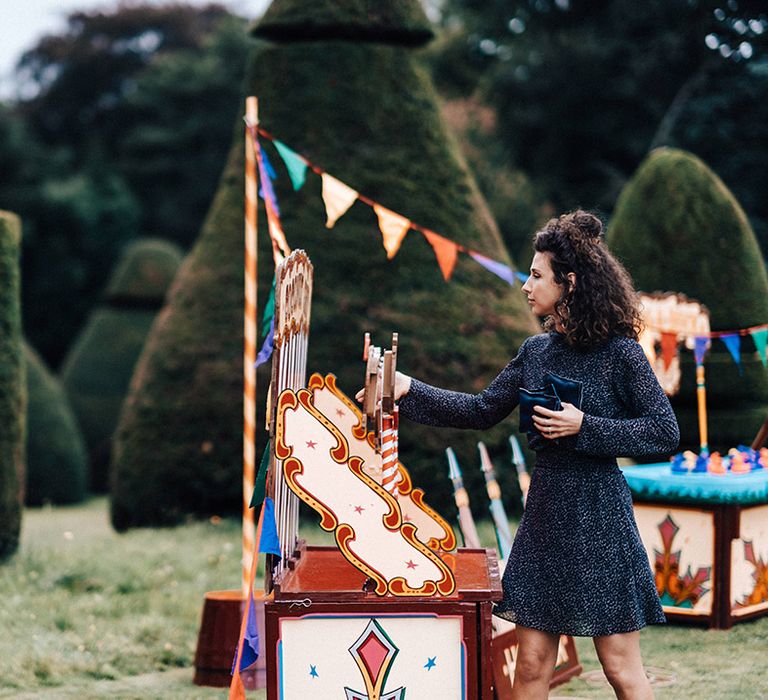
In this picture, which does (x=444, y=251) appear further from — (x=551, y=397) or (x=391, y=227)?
(x=551, y=397)

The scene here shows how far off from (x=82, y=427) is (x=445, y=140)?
30.1 ft

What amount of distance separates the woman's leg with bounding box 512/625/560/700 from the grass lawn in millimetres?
1233

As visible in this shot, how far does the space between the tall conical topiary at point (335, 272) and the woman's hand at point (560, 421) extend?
15.5 ft

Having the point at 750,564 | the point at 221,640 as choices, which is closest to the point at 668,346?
the point at 750,564

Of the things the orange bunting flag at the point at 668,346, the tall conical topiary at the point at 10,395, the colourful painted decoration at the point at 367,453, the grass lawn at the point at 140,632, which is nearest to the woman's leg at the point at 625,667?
the colourful painted decoration at the point at 367,453

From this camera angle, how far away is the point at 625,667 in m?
3.13

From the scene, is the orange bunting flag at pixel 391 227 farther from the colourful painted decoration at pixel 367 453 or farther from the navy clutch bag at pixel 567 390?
the navy clutch bag at pixel 567 390

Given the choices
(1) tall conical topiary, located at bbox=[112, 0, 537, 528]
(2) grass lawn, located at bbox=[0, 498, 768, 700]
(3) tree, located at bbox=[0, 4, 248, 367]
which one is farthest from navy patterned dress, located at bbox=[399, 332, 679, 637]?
(3) tree, located at bbox=[0, 4, 248, 367]

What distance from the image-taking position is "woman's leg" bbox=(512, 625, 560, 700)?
320cm

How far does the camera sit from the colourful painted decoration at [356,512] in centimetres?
310

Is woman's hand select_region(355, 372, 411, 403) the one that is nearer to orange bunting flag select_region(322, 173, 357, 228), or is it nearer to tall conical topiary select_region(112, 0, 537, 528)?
orange bunting flag select_region(322, 173, 357, 228)

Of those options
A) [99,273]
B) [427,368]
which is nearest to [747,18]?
[427,368]

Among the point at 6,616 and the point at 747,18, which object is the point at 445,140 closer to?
the point at 6,616

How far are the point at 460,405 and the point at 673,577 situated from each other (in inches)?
99.9
